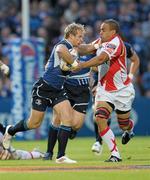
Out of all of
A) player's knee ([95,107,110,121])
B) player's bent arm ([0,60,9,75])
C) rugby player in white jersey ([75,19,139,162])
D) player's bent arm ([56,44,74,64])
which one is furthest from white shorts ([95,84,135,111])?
player's bent arm ([0,60,9,75])

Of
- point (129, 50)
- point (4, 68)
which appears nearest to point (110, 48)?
point (4, 68)

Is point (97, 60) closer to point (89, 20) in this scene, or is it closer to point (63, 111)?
point (63, 111)

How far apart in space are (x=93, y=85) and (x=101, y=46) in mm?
2543

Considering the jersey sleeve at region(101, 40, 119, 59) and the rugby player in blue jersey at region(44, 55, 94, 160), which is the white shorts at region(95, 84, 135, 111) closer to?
the jersey sleeve at region(101, 40, 119, 59)

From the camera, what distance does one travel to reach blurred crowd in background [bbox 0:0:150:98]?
87.0ft

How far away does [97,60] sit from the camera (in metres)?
14.6

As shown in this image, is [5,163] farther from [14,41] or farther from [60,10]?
[60,10]

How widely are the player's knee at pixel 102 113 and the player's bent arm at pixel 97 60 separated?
798 mm

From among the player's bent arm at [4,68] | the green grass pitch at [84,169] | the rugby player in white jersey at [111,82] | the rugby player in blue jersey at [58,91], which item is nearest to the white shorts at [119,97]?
the rugby player in white jersey at [111,82]

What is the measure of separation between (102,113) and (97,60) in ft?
2.93

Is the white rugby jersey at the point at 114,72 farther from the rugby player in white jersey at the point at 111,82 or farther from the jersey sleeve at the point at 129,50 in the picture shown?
the jersey sleeve at the point at 129,50

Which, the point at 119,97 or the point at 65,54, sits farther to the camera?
the point at 119,97

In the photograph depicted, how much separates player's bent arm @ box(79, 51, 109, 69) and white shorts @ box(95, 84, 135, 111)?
2.44 ft

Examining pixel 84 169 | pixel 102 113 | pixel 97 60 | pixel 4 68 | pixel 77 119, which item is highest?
pixel 97 60
